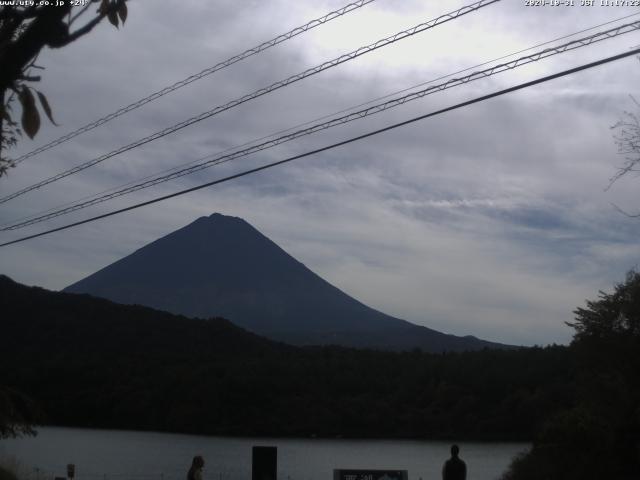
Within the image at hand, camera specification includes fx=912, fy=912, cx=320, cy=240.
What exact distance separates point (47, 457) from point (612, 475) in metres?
31.2

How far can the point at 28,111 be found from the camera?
3.93m

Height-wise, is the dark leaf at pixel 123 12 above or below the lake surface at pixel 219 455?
above

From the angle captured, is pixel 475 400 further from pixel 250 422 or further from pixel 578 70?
pixel 578 70

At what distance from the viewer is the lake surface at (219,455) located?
39906mm

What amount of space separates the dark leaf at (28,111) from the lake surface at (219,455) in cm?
3105

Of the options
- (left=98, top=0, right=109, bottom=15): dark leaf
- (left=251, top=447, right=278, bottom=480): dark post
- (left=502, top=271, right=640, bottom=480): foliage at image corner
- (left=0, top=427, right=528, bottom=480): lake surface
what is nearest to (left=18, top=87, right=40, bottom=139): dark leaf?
(left=98, top=0, right=109, bottom=15): dark leaf

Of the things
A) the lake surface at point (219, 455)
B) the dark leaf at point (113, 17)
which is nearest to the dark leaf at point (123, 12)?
the dark leaf at point (113, 17)

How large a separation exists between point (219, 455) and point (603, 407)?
29.4 meters

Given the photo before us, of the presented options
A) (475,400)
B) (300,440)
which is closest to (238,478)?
(300,440)

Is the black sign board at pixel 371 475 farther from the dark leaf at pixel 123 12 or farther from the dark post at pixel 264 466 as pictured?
the dark leaf at pixel 123 12

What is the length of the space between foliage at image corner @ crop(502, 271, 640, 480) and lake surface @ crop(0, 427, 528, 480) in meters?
11.5

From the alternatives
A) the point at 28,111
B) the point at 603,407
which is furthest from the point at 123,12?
the point at 603,407

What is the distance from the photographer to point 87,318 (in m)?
70.9

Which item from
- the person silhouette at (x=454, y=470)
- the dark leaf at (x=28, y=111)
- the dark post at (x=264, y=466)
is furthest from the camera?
the dark post at (x=264, y=466)
